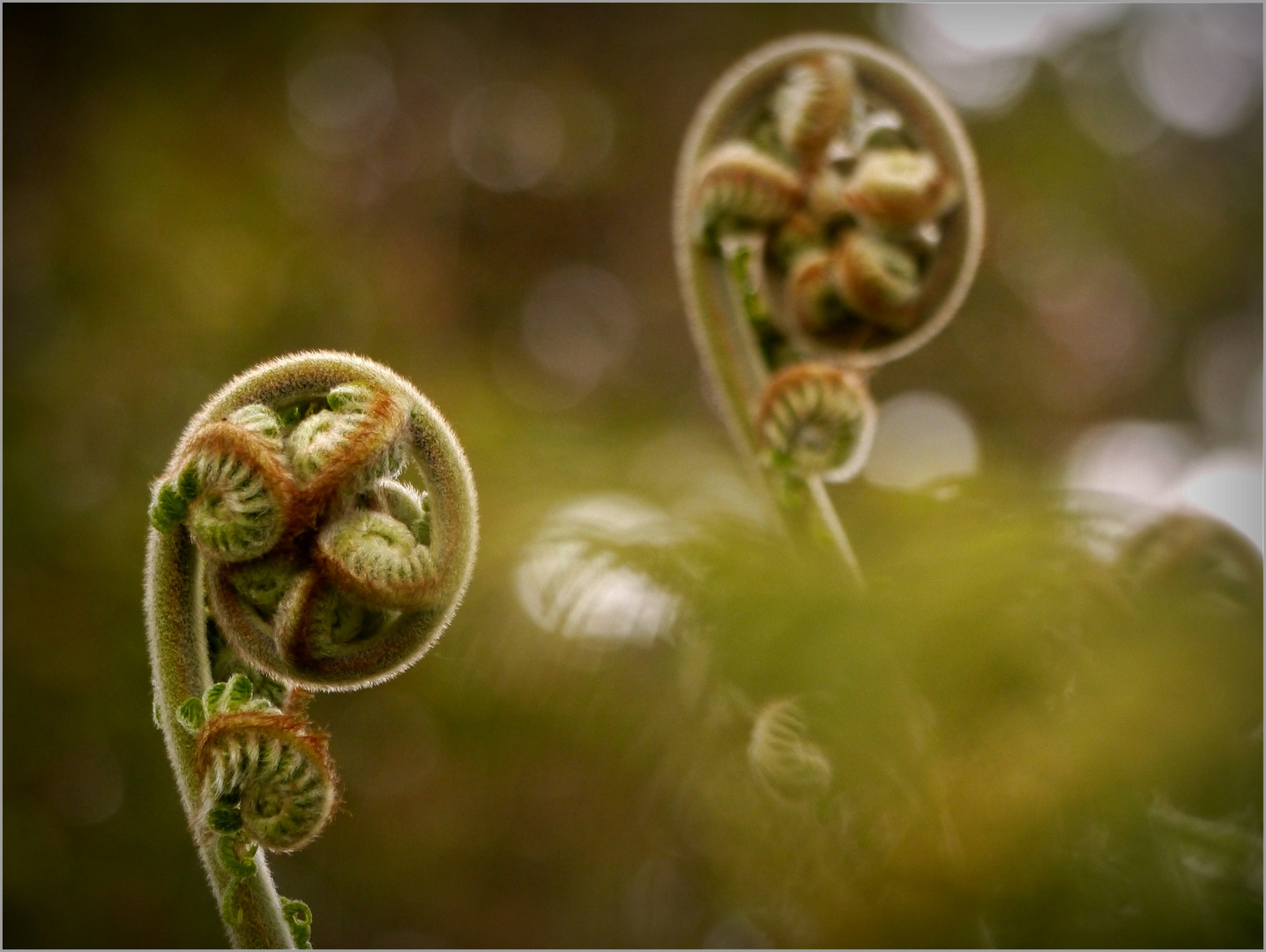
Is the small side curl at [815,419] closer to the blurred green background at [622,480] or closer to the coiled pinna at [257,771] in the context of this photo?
the blurred green background at [622,480]

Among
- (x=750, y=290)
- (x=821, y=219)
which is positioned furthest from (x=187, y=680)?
(x=821, y=219)

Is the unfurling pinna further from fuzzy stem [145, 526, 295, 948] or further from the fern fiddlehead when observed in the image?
fuzzy stem [145, 526, 295, 948]

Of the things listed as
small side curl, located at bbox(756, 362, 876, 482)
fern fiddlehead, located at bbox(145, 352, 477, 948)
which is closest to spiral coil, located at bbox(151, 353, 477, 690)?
fern fiddlehead, located at bbox(145, 352, 477, 948)

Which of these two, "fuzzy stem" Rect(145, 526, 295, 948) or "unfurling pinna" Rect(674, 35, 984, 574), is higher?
"unfurling pinna" Rect(674, 35, 984, 574)

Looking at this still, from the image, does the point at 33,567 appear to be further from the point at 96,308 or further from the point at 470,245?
the point at 470,245

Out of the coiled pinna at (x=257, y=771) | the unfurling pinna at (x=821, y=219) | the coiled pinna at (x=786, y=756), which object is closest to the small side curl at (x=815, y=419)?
the unfurling pinna at (x=821, y=219)

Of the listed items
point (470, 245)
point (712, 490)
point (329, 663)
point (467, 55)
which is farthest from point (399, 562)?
point (467, 55)

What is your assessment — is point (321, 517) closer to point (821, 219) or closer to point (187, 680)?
point (187, 680)
